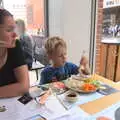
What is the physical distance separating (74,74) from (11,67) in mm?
646

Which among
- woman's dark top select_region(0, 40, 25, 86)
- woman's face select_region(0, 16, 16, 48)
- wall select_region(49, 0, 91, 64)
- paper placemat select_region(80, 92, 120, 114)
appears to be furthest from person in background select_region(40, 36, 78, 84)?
wall select_region(49, 0, 91, 64)

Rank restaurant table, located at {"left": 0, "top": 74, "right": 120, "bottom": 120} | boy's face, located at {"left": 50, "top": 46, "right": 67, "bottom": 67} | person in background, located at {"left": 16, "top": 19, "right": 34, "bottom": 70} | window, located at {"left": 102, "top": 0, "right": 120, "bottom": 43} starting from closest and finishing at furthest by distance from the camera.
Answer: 1. restaurant table, located at {"left": 0, "top": 74, "right": 120, "bottom": 120}
2. boy's face, located at {"left": 50, "top": 46, "right": 67, "bottom": 67}
3. person in background, located at {"left": 16, "top": 19, "right": 34, "bottom": 70}
4. window, located at {"left": 102, "top": 0, "right": 120, "bottom": 43}

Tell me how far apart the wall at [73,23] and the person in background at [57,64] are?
87 centimetres

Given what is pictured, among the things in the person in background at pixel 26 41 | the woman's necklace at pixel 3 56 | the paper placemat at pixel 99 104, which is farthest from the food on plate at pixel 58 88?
the person in background at pixel 26 41

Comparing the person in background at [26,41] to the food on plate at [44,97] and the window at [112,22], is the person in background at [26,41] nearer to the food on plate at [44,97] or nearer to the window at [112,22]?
the window at [112,22]

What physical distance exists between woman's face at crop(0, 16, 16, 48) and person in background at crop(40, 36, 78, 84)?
433mm

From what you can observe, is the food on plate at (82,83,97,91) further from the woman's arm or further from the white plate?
the woman's arm

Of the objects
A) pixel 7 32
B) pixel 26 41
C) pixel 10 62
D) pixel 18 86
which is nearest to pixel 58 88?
pixel 18 86

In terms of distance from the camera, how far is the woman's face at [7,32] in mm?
1238

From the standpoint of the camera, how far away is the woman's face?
1.24 metres

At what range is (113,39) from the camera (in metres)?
3.72

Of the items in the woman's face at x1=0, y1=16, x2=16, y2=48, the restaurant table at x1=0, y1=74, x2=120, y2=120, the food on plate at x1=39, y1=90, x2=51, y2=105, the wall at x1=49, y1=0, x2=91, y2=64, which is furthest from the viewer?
the wall at x1=49, y1=0, x2=91, y2=64

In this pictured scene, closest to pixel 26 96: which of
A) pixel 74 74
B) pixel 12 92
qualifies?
pixel 12 92

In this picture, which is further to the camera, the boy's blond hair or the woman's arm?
the boy's blond hair
